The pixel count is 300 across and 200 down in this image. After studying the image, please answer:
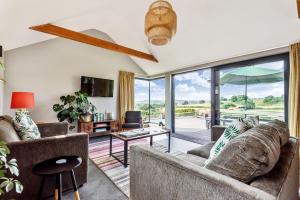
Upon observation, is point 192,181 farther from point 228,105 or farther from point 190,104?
point 190,104

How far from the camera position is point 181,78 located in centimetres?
493

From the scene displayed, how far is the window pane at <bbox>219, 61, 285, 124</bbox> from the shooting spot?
2912mm

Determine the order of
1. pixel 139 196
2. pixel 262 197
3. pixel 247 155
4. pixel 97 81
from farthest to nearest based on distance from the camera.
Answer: pixel 97 81 < pixel 139 196 < pixel 247 155 < pixel 262 197

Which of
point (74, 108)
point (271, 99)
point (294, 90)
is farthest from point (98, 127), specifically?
point (294, 90)

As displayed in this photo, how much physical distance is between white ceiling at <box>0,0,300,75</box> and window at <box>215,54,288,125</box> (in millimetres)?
327

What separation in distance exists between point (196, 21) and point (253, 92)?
1.86 m

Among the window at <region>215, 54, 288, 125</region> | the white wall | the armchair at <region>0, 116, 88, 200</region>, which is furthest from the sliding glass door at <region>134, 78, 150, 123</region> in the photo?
the armchair at <region>0, 116, 88, 200</region>

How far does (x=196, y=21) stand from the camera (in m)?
2.96

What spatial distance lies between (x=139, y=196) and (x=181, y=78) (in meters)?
4.15

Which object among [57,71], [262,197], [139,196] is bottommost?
[139,196]

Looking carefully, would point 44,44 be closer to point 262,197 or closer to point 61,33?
point 61,33

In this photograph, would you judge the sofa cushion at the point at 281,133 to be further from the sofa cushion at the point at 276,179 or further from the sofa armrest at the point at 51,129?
the sofa armrest at the point at 51,129

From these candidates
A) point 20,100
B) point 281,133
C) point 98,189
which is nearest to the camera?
point 281,133

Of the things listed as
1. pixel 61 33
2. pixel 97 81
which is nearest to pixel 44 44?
pixel 61 33
